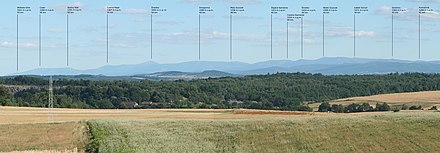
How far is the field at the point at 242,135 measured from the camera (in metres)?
40.1

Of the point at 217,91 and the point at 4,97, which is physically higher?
the point at 217,91

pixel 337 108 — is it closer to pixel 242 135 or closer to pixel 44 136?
pixel 242 135

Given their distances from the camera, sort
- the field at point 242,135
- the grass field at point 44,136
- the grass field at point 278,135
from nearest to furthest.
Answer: the grass field at point 278,135 < the field at point 242,135 < the grass field at point 44,136

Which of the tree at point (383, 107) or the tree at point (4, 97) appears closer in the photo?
the tree at point (383, 107)

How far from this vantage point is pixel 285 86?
13262 cm

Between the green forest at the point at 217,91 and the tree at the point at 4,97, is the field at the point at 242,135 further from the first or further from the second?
the tree at the point at 4,97

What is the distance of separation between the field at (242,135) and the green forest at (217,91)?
51.4m

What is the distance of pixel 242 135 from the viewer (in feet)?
141

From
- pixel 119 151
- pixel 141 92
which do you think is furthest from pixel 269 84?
pixel 119 151

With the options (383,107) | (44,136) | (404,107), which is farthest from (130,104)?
(44,136)

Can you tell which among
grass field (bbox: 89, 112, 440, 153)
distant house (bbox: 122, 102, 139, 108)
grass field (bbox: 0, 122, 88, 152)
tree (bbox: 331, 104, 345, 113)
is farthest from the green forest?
grass field (bbox: 89, 112, 440, 153)

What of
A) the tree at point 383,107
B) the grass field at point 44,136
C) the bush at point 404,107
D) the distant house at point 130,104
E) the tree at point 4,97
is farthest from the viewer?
the distant house at point 130,104

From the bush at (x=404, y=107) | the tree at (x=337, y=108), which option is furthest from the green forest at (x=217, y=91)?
the bush at (x=404, y=107)

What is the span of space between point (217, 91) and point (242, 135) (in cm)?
8414
